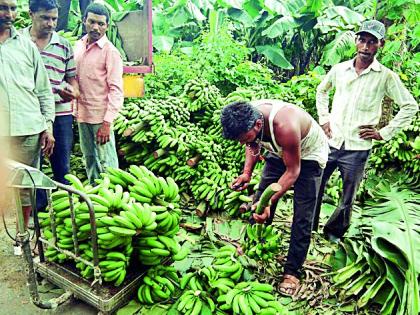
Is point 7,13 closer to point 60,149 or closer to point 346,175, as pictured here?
point 60,149

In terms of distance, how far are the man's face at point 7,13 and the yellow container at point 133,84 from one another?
1999 millimetres

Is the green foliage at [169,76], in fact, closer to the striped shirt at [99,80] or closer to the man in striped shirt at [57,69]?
the striped shirt at [99,80]

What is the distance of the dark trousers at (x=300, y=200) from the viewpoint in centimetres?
307

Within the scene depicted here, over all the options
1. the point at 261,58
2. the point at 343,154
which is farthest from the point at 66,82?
the point at 261,58

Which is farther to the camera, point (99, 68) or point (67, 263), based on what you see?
point (99, 68)

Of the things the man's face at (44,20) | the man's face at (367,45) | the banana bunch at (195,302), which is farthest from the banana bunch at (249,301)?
the man's face at (44,20)

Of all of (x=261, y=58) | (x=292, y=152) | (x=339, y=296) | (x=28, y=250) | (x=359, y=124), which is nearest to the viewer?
(x=28, y=250)

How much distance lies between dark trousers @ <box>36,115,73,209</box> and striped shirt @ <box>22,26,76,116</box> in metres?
0.09

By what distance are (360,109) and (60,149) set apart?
2968mm

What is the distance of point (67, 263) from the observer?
3.06 metres

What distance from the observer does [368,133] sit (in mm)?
3514

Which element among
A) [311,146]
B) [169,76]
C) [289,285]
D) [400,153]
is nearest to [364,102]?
[311,146]

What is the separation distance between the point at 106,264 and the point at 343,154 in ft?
7.83

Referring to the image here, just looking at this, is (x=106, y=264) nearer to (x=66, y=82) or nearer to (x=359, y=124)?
(x=66, y=82)
